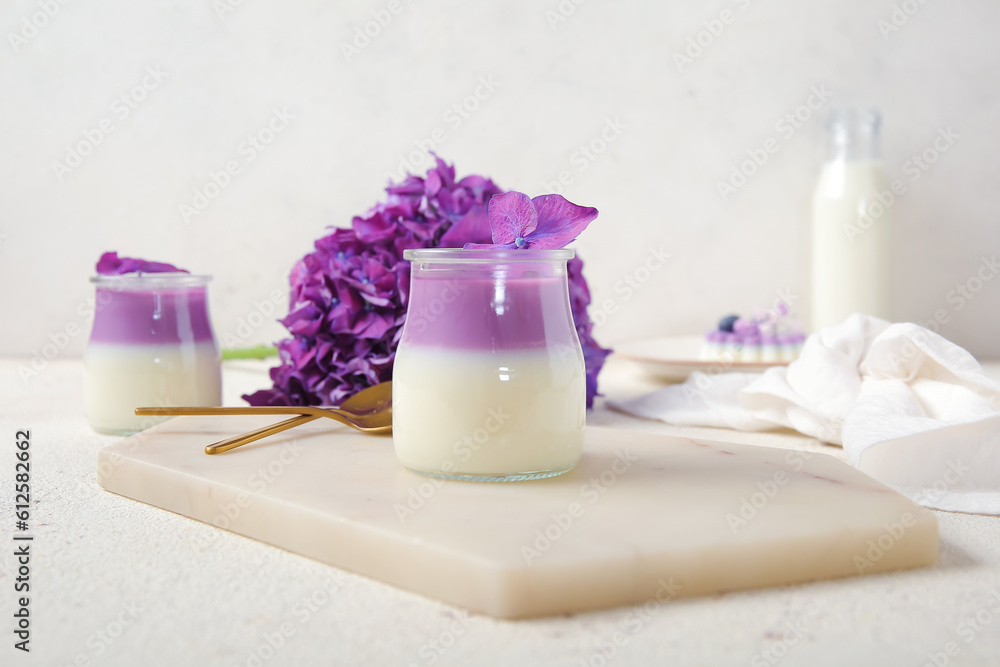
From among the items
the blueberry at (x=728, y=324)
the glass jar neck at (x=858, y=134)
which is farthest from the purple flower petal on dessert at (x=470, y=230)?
the glass jar neck at (x=858, y=134)

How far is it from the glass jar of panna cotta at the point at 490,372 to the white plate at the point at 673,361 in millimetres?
596

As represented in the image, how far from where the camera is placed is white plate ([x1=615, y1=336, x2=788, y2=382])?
1.19m

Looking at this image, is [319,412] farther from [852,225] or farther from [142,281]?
[852,225]

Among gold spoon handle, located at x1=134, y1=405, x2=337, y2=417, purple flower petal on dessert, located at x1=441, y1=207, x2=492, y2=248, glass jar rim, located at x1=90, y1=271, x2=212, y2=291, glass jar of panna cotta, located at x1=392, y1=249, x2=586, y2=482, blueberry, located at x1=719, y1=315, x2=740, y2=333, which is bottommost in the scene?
gold spoon handle, located at x1=134, y1=405, x2=337, y2=417

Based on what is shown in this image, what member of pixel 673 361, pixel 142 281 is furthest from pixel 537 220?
pixel 673 361

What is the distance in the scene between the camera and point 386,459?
28.5 inches

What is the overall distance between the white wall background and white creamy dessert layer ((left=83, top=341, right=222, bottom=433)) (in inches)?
32.7

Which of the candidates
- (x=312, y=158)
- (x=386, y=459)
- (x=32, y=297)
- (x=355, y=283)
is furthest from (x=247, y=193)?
(x=386, y=459)

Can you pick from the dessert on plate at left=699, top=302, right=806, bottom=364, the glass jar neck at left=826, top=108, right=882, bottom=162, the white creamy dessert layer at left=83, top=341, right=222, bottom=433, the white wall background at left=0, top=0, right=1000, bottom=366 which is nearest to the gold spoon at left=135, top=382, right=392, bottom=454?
the white creamy dessert layer at left=83, top=341, right=222, bottom=433

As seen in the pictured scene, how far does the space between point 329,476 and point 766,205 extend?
4.20 feet

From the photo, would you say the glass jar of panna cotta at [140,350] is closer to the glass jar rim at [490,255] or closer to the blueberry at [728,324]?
the glass jar rim at [490,255]

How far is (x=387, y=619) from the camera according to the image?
18.4 inches

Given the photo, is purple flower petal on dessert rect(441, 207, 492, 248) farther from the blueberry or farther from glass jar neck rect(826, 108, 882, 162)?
glass jar neck rect(826, 108, 882, 162)

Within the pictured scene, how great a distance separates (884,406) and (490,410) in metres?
0.42
